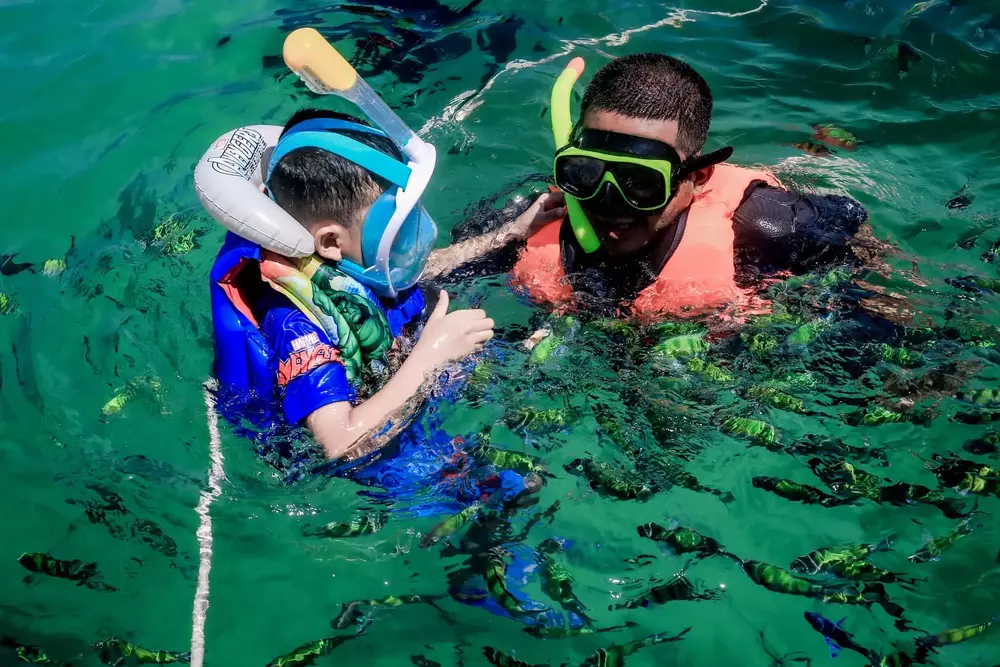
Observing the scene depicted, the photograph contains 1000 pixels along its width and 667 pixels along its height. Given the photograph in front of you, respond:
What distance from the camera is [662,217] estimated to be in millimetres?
4148

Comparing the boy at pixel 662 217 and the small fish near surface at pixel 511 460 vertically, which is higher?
the boy at pixel 662 217

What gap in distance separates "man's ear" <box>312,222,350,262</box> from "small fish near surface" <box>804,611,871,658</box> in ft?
7.61

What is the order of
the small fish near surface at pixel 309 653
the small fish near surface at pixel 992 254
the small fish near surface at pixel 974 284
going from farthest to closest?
the small fish near surface at pixel 992 254 → the small fish near surface at pixel 974 284 → the small fish near surface at pixel 309 653

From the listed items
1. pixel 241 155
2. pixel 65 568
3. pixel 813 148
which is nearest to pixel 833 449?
pixel 813 148

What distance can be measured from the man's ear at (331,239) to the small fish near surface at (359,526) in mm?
1124

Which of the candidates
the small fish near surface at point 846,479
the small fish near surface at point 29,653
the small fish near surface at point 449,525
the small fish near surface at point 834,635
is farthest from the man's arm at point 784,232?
the small fish near surface at point 29,653

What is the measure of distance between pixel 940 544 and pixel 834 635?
2.06ft

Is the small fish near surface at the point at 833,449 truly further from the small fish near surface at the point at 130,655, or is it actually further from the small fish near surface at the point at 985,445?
the small fish near surface at the point at 130,655

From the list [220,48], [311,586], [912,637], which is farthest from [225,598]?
[220,48]

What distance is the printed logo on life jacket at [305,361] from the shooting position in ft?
10.7

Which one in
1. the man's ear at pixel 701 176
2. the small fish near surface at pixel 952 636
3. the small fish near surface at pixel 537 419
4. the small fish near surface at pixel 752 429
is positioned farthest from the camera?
the man's ear at pixel 701 176

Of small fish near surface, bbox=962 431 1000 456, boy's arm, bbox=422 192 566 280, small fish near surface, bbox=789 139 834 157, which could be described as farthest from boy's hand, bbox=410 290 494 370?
small fish near surface, bbox=789 139 834 157

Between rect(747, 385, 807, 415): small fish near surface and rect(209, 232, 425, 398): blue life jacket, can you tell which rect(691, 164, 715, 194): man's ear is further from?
rect(209, 232, 425, 398): blue life jacket

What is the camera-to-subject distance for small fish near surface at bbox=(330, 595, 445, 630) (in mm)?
3504
